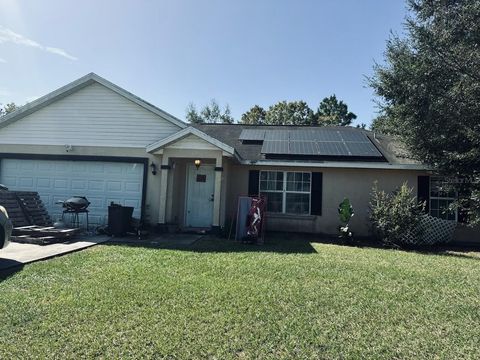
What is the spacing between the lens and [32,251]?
7.59 meters

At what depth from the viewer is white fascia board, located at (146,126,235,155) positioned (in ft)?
35.9

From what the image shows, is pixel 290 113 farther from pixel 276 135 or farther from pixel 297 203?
pixel 297 203

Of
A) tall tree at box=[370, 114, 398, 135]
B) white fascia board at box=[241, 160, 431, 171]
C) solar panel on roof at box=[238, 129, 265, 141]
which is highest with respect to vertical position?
tall tree at box=[370, 114, 398, 135]

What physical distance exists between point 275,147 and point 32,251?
8499 millimetres

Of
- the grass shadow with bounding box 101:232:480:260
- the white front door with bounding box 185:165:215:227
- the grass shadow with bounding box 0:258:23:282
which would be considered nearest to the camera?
the grass shadow with bounding box 0:258:23:282

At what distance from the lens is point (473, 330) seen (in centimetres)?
414

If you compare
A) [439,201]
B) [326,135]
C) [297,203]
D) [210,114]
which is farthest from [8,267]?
[210,114]

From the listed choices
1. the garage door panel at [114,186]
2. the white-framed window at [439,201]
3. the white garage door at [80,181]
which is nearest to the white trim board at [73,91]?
the white garage door at [80,181]

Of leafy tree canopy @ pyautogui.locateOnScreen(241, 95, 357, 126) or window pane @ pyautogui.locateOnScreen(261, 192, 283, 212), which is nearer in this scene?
window pane @ pyautogui.locateOnScreen(261, 192, 283, 212)

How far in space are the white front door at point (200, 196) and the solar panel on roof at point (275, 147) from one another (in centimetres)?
211

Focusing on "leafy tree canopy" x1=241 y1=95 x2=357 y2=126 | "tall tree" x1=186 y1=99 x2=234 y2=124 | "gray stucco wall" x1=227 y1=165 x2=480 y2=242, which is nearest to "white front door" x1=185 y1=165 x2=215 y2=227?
"gray stucco wall" x1=227 y1=165 x2=480 y2=242

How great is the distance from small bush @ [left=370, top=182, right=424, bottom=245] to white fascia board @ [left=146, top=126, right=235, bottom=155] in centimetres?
491

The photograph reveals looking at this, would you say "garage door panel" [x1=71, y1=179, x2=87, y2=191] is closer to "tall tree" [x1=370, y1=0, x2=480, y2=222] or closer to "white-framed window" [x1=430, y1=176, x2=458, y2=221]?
"tall tree" [x1=370, y1=0, x2=480, y2=222]

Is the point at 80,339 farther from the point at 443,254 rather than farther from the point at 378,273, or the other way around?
the point at 443,254
